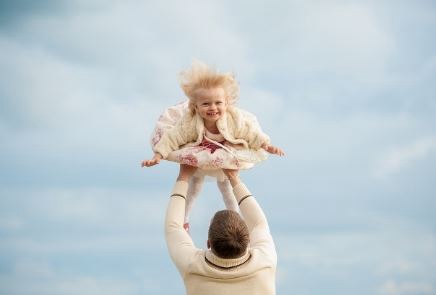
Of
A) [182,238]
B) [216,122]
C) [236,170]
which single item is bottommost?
[182,238]

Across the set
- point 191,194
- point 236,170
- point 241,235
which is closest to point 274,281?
point 241,235

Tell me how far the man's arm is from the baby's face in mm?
591

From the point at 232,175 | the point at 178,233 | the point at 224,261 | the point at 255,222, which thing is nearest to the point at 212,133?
the point at 232,175

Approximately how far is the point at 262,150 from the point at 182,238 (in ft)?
4.37

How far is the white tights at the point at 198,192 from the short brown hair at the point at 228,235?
5.21 ft

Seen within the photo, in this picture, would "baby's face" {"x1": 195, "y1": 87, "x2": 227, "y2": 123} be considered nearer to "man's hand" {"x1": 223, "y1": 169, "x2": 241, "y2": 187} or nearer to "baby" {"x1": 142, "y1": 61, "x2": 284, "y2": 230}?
"baby" {"x1": 142, "y1": 61, "x2": 284, "y2": 230}

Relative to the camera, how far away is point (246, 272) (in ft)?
11.0

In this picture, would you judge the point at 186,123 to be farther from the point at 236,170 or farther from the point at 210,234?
the point at 210,234

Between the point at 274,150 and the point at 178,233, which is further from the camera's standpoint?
the point at 274,150

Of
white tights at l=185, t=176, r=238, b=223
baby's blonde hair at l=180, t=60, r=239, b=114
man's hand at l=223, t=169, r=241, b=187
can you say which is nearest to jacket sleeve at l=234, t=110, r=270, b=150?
baby's blonde hair at l=180, t=60, r=239, b=114

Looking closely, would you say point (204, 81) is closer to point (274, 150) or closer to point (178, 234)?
point (274, 150)

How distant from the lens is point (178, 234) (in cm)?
373

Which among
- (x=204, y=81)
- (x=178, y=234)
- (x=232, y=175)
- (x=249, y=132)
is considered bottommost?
(x=178, y=234)

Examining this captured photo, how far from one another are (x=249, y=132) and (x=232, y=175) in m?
0.42
